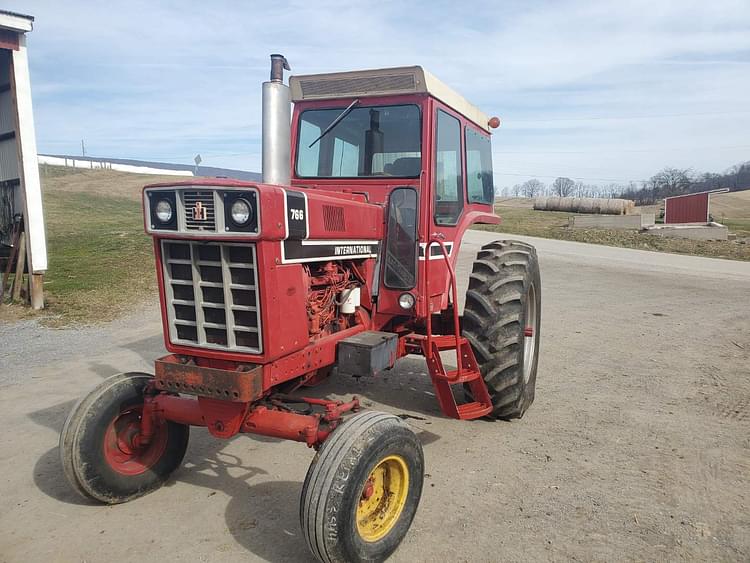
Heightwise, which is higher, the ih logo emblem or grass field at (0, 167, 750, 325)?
the ih logo emblem

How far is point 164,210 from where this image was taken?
10.3 feet

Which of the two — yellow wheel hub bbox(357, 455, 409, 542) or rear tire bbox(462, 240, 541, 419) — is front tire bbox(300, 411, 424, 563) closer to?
yellow wheel hub bbox(357, 455, 409, 542)

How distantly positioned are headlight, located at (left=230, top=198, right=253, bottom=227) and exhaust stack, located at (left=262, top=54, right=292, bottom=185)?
2.80 feet

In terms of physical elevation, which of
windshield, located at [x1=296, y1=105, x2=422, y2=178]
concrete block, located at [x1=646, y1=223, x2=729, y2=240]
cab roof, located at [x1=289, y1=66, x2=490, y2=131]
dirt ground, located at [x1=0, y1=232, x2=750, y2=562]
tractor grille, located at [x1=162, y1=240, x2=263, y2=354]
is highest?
cab roof, located at [x1=289, y1=66, x2=490, y2=131]

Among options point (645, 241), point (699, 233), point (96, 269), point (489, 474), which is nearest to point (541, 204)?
point (699, 233)

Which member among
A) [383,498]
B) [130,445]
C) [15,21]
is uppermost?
[15,21]

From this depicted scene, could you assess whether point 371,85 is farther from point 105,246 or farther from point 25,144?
point 105,246

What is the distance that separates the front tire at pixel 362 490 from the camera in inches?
107

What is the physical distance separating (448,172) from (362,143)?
0.73 m

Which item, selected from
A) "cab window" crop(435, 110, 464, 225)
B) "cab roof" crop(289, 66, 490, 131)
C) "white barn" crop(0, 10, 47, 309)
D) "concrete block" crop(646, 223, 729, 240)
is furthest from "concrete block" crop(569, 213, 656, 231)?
"cab roof" crop(289, 66, 490, 131)

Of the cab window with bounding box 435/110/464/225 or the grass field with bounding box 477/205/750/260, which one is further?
the grass field with bounding box 477/205/750/260

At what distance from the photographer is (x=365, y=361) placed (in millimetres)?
3643

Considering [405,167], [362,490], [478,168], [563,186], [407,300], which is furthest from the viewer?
[563,186]

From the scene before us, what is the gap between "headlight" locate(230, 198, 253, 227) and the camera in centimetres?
296
